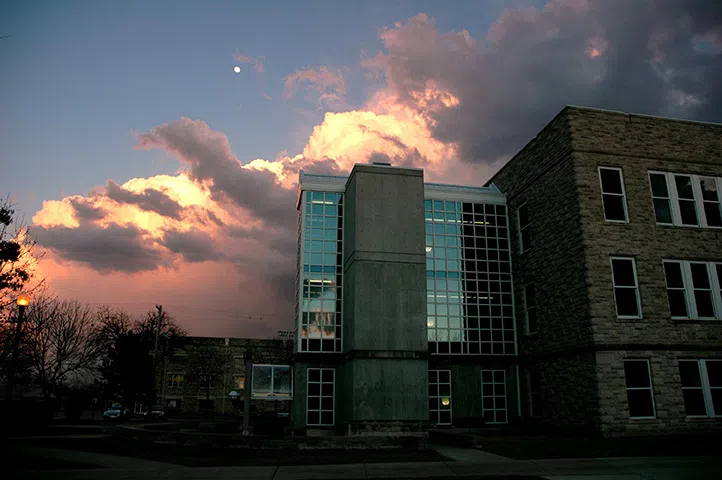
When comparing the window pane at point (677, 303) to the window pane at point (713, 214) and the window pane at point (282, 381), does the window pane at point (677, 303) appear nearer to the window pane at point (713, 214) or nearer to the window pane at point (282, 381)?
the window pane at point (713, 214)

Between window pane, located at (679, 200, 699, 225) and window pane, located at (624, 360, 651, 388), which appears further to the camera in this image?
window pane, located at (679, 200, 699, 225)

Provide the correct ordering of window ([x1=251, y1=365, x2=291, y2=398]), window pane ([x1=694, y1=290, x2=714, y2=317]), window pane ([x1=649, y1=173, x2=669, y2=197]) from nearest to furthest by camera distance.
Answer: window pane ([x1=694, y1=290, x2=714, y2=317]), window pane ([x1=649, y1=173, x2=669, y2=197]), window ([x1=251, y1=365, x2=291, y2=398])

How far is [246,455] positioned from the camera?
1502 cm

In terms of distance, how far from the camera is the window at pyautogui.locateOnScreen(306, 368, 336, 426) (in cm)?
2514

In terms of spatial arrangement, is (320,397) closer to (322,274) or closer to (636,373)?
(322,274)

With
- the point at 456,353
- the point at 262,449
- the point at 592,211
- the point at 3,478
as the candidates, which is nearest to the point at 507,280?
the point at 456,353

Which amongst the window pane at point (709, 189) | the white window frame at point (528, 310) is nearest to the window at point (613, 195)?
the window pane at point (709, 189)

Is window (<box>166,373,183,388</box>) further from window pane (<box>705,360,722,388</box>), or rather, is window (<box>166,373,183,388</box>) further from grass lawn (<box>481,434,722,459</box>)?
window pane (<box>705,360,722,388</box>)

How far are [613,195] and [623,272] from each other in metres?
3.42

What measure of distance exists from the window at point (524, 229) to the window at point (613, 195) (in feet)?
16.4

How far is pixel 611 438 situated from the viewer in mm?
19156

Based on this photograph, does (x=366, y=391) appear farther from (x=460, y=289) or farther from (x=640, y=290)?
(x=640, y=290)

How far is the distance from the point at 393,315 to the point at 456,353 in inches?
234

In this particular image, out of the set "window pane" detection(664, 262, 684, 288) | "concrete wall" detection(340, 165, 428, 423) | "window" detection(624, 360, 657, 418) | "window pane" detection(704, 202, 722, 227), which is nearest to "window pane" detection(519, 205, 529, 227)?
"concrete wall" detection(340, 165, 428, 423)
